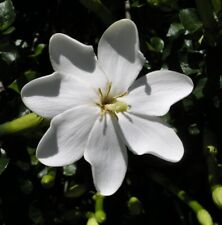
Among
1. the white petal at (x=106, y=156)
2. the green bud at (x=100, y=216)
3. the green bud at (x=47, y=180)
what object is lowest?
the green bud at (x=100, y=216)

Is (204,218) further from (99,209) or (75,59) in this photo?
(75,59)

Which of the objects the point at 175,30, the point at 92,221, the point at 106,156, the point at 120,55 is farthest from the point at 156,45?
the point at 92,221

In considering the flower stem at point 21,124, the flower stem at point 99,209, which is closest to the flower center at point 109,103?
the flower stem at point 21,124

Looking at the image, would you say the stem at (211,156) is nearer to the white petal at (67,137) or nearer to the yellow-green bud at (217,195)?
the yellow-green bud at (217,195)

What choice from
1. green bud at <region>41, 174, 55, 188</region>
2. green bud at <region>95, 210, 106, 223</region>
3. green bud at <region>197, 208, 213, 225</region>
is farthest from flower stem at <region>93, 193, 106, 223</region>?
green bud at <region>197, 208, 213, 225</region>

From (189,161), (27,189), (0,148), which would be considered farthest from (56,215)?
(189,161)
